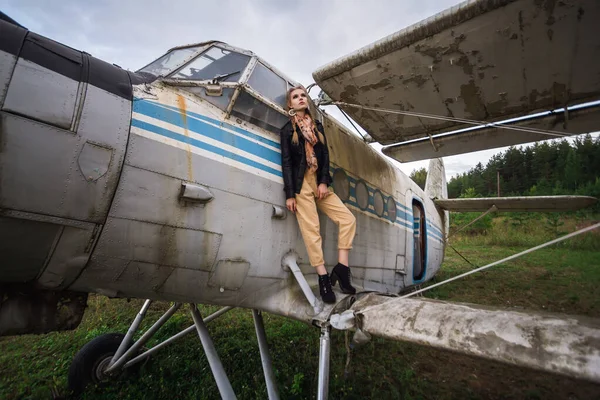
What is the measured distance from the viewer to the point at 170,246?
1.84 metres

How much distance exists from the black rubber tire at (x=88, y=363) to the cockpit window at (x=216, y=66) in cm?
399

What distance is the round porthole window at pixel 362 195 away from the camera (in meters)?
3.59

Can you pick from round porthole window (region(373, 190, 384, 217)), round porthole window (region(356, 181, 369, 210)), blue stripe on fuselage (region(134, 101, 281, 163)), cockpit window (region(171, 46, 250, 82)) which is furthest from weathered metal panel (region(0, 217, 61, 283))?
round porthole window (region(373, 190, 384, 217))

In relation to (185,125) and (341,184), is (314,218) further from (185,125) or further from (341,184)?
(185,125)

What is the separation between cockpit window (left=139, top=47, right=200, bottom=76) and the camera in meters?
2.27

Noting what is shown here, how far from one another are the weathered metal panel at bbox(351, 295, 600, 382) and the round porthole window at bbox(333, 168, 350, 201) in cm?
141

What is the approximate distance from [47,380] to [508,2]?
690 centimetres

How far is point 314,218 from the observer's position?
2455 mm

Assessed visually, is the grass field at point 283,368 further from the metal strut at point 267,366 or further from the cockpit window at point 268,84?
the cockpit window at point 268,84

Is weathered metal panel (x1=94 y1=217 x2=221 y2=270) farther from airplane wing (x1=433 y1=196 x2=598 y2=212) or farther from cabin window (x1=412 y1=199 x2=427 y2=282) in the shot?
airplane wing (x1=433 y1=196 x2=598 y2=212)

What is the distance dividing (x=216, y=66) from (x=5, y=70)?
1.41 metres

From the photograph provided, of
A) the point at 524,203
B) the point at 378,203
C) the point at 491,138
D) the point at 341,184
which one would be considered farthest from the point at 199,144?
the point at 524,203

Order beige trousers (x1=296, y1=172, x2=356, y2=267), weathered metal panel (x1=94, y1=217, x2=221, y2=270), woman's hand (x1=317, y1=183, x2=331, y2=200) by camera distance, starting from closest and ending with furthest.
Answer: weathered metal panel (x1=94, y1=217, x2=221, y2=270) < beige trousers (x1=296, y1=172, x2=356, y2=267) < woman's hand (x1=317, y1=183, x2=331, y2=200)

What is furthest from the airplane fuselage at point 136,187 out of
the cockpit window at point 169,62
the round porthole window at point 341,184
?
the round porthole window at point 341,184
